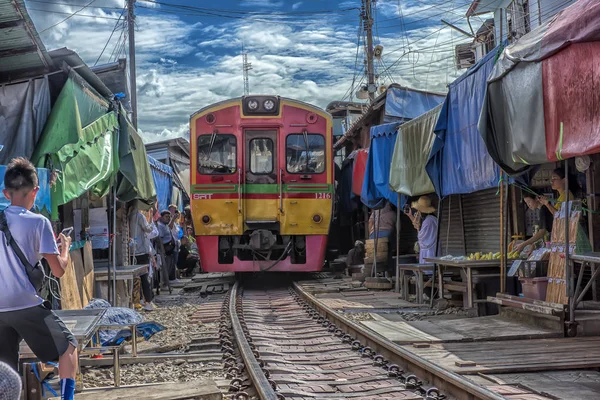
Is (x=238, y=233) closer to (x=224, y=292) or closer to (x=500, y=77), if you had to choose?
(x=224, y=292)

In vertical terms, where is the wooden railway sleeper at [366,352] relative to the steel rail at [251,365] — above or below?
below

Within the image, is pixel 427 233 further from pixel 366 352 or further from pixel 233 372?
pixel 233 372

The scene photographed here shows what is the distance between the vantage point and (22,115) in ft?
23.5

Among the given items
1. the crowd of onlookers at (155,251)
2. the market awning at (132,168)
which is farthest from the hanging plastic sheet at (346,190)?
the market awning at (132,168)

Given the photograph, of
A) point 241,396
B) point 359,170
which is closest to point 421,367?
point 241,396

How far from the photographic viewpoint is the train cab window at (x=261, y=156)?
1387cm

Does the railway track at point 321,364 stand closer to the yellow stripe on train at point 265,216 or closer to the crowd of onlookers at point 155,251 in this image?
the crowd of onlookers at point 155,251

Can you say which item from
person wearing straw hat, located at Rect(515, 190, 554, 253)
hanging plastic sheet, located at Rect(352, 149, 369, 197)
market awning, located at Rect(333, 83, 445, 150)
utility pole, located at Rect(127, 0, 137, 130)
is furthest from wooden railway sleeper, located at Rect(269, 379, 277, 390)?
utility pole, located at Rect(127, 0, 137, 130)

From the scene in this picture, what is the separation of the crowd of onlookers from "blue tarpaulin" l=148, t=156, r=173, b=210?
98cm

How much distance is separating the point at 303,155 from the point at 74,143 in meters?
7.12

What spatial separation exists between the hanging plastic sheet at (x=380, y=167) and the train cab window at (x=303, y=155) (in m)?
0.96

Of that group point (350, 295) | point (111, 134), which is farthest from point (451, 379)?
point (350, 295)

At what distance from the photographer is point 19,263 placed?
4.02 meters

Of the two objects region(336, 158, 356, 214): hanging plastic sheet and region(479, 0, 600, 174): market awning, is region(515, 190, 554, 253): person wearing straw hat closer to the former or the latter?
region(479, 0, 600, 174): market awning
